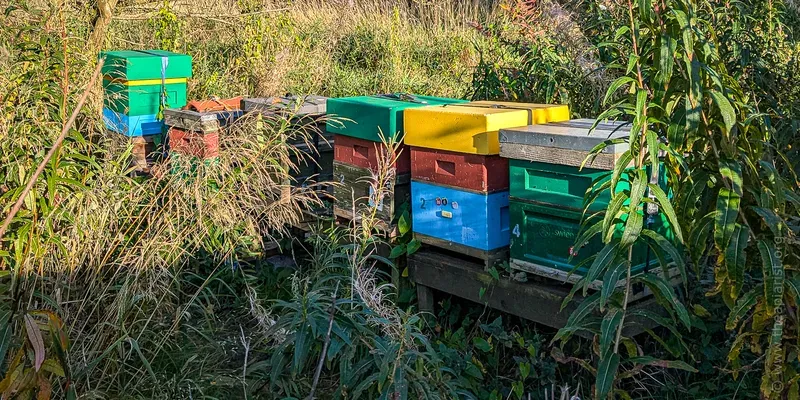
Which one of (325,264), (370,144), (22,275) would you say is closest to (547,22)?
(370,144)

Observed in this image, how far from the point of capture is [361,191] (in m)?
4.82

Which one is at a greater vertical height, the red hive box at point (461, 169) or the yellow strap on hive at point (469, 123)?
the yellow strap on hive at point (469, 123)

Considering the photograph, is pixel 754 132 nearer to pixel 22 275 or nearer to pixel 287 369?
pixel 287 369

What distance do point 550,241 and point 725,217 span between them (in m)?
1.29

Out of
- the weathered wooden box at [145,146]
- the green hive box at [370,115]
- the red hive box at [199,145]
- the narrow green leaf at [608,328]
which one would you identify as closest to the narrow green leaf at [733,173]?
the narrow green leaf at [608,328]

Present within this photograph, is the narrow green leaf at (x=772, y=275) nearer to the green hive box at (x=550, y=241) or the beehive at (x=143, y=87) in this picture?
the green hive box at (x=550, y=241)

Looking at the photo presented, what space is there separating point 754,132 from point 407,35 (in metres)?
9.02

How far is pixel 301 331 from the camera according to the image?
2.84 metres

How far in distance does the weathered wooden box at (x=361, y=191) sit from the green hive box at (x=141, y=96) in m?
2.05

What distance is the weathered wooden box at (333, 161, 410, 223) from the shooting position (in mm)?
4641

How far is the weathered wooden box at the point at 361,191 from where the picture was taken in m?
4.64

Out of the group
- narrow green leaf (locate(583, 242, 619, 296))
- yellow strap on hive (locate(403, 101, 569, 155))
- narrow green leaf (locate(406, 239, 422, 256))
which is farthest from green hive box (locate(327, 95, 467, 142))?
narrow green leaf (locate(583, 242, 619, 296))

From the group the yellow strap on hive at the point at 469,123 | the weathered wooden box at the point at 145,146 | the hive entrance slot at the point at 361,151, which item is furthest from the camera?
the weathered wooden box at the point at 145,146

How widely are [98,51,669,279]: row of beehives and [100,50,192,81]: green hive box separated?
3.25 feet
